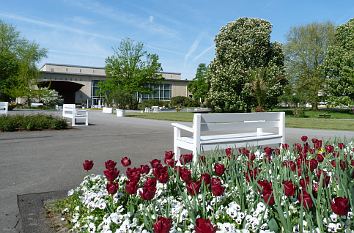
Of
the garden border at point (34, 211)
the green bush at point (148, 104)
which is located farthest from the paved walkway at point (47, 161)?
the green bush at point (148, 104)

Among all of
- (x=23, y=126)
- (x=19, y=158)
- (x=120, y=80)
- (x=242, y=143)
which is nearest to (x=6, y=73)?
(x=120, y=80)

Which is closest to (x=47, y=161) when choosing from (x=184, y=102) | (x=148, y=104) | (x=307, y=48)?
(x=307, y=48)

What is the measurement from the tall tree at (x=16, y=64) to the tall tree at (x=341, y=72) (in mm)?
40542

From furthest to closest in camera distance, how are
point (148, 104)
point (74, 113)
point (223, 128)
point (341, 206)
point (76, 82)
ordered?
point (76, 82) < point (148, 104) < point (74, 113) < point (223, 128) < point (341, 206)

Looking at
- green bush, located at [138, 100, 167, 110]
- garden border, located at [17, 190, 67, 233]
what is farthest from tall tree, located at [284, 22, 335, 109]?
garden border, located at [17, 190, 67, 233]

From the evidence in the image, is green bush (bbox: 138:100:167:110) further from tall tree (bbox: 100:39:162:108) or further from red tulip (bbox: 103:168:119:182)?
red tulip (bbox: 103:168:119:182)

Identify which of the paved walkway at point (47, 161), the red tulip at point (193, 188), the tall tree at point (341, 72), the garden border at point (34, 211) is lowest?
the paved walkway at point (47, 161)

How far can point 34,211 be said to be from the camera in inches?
157

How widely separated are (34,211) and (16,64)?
54814 millimetres

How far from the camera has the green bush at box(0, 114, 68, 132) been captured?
47.1 feet

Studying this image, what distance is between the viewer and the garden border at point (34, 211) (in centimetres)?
344

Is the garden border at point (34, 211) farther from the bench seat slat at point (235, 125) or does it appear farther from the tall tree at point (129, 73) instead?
the tall tree at point (129, 73)

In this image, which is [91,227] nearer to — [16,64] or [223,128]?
[223,128]

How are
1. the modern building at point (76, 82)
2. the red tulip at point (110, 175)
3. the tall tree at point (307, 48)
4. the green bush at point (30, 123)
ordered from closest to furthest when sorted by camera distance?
1. the red tulip at point (110, 175)
2. the green bush at point (30, 123)
3. the tall tree at point (307, 48)
4. the modern building at point (76, 82)
